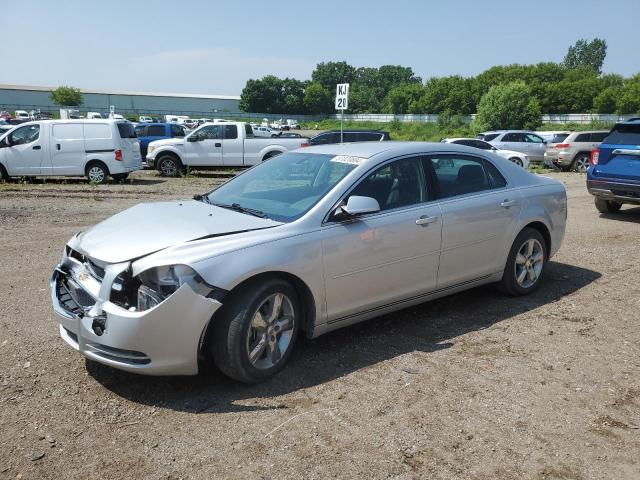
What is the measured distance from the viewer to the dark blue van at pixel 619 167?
970 centimetres

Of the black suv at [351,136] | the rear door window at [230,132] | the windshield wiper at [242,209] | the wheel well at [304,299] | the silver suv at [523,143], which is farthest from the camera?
the silver suv at [523,143]

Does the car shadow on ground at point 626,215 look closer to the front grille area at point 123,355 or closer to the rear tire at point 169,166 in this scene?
the front grille area at point 123,355

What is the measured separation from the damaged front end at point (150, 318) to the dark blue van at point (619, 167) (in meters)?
8.67

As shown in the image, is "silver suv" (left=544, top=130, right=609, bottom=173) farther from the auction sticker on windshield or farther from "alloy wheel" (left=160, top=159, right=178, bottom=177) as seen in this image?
Answer: the auction sticker on windshield

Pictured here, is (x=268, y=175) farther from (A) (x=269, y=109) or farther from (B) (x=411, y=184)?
(A) (x=269, y=109)

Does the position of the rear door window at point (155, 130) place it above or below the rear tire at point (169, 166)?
above

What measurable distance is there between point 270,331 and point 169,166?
1630 cm

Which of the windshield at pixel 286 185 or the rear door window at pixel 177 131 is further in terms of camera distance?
the rear door window at pixel 177 131

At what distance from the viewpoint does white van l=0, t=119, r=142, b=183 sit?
1583 cm

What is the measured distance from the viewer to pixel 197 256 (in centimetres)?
355

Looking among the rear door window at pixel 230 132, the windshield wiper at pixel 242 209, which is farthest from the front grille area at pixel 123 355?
the rear door window at pixel 230 132

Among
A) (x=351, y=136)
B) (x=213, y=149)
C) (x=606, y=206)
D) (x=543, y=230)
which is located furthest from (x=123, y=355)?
(x=351, y=136)

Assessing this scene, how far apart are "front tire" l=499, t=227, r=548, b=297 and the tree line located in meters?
56.5

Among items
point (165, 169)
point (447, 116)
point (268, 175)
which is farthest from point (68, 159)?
point (447, 116)
